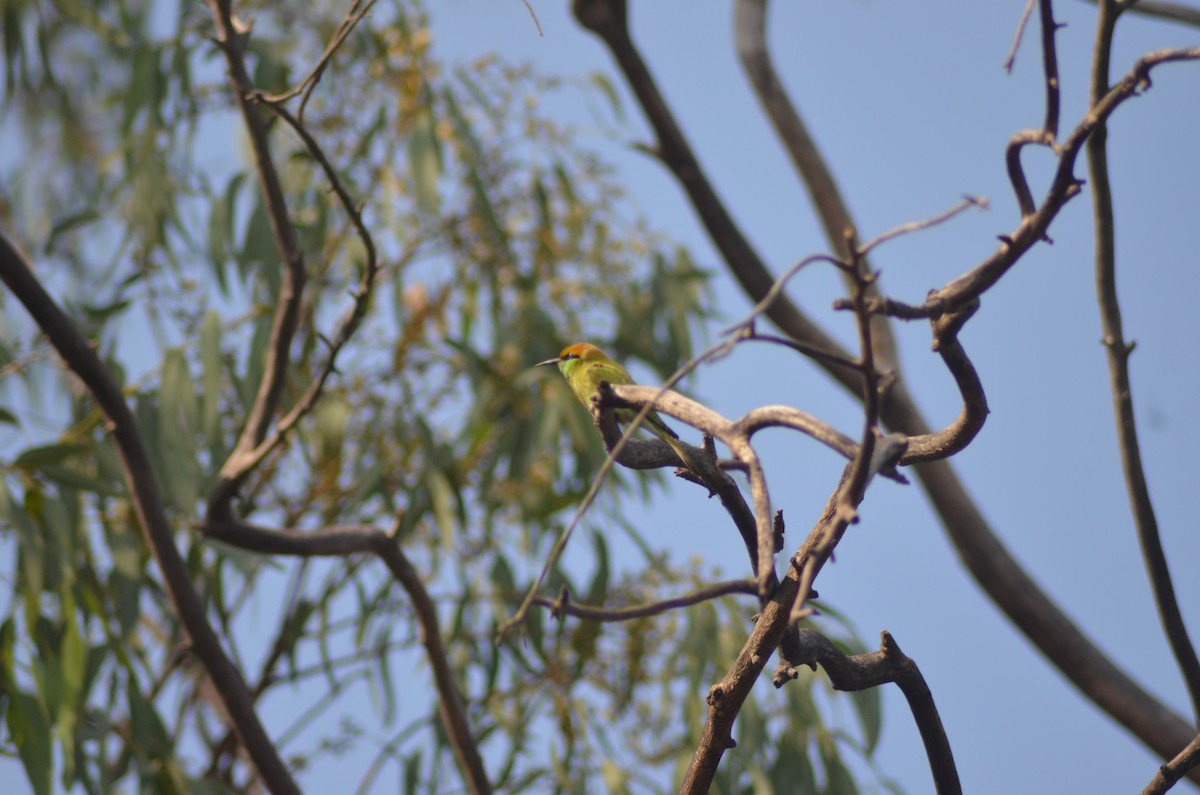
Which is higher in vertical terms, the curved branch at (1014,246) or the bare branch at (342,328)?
the bare branch at (342,328)

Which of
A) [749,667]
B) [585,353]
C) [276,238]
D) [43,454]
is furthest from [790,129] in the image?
[749,667]

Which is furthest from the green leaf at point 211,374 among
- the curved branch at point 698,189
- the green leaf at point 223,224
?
the curved branch at point 698,189

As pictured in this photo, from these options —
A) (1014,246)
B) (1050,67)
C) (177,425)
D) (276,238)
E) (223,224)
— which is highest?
(223,224)

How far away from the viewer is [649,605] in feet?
2.31

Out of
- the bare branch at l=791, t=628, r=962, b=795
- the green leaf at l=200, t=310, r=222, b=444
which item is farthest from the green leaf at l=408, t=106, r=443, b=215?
the bare branch at l=791, t=628, r=962, b=795

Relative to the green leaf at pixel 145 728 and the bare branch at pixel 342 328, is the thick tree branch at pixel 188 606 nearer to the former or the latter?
the bare branch at pixel 342 328

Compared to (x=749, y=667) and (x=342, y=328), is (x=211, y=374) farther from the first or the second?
(x=749, y=667)

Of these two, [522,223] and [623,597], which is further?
[522,223]

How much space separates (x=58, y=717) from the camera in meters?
1.83

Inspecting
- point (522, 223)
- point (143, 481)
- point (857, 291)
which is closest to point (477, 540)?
point (522, 223)

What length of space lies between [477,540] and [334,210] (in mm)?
861

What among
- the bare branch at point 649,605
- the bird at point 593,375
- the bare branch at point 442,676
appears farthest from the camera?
the bare branch at point 442,676

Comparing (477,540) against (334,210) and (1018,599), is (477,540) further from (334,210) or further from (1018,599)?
(1018,599)

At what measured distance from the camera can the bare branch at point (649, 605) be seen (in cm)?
70
